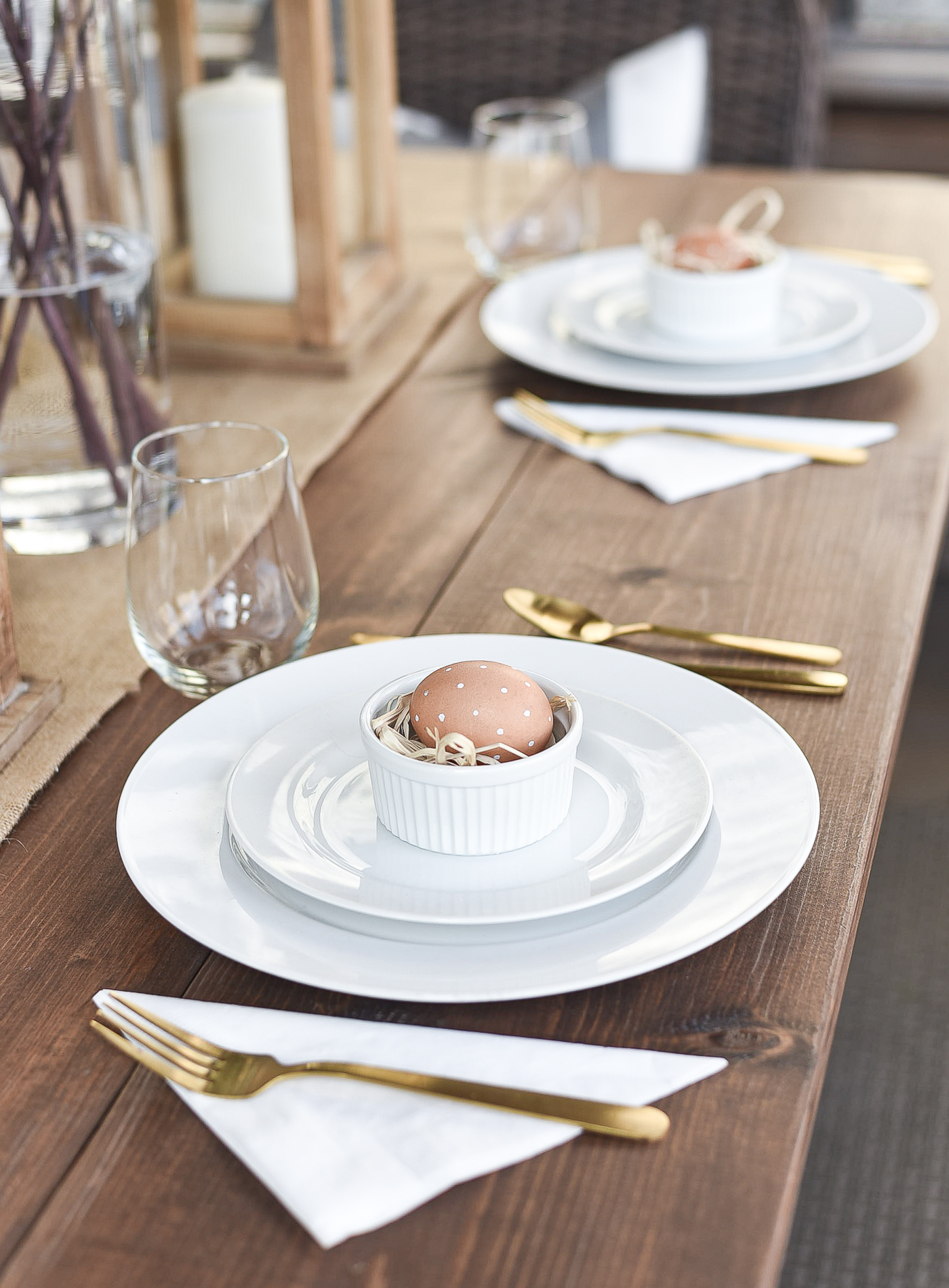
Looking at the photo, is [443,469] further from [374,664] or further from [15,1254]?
[15,1254]

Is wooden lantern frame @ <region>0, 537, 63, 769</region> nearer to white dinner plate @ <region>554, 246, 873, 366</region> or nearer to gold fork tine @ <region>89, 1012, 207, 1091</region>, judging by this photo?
gold fork tine @ <region>89, 1012, 207, 1091</region>

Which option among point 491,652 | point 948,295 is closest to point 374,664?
point 491,652

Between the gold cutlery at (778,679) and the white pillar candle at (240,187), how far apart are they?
529 millimetres

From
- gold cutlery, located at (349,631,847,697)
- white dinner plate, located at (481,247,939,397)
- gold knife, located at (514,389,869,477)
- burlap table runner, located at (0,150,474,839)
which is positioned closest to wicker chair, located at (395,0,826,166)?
burlap table runner, located at (0,150,474,839)

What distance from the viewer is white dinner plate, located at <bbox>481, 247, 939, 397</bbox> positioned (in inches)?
39.6

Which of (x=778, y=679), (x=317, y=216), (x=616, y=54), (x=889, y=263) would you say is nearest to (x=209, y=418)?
(x=317, y=216)

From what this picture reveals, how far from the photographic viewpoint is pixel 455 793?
51 centimetres

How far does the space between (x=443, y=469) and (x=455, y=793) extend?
0.48 metres

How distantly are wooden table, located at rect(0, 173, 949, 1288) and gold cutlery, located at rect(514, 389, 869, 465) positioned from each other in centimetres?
2

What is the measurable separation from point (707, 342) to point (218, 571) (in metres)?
0.53

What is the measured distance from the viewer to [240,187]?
1.08 m

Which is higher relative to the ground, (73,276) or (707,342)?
(73,276)

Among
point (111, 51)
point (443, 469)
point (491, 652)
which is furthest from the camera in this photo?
point (443, 469)

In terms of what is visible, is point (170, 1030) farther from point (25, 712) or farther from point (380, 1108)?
point (25, 712)
